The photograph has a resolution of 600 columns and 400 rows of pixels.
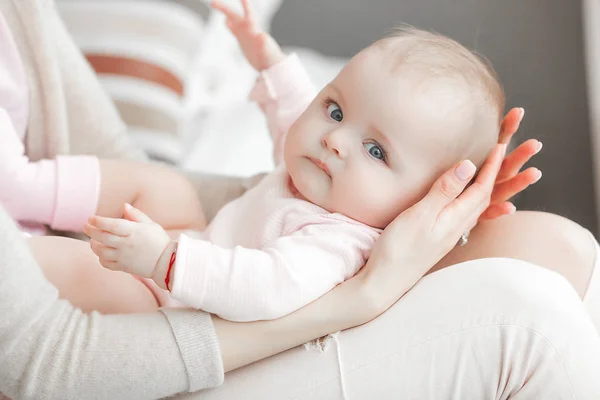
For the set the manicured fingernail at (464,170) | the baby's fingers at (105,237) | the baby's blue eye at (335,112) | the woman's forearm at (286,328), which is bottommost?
the woman's forearm at (286,328)

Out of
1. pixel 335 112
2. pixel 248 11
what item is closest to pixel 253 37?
pixel 248 11

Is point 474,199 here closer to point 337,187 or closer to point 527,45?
point 337,187

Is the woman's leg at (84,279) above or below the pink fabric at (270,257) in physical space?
below

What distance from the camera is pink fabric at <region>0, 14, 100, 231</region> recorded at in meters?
0.93

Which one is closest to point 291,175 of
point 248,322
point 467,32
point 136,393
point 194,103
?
point 248,322

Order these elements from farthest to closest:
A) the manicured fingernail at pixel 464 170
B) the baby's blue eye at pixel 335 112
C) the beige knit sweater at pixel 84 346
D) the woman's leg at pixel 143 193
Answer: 1. the woman's leg at pixel 143 193
2. the baby's blue eye at pixel 335 112
3. the manicured fingernail at pixel 464 170
4. the beige knit sweater at pixel 84 346

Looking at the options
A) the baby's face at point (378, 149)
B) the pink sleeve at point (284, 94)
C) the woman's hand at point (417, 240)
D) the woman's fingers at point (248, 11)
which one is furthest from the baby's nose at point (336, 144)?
the woman's fingers at point (248, 11)

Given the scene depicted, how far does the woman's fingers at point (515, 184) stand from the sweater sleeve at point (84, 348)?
0.42m

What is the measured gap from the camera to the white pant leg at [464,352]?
2.34ft

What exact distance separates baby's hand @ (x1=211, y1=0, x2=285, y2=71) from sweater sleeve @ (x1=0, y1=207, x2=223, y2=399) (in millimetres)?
479

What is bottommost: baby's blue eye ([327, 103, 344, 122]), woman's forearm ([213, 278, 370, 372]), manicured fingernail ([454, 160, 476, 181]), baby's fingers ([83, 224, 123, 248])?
woman's forearm ([213, 278, 370, 372])

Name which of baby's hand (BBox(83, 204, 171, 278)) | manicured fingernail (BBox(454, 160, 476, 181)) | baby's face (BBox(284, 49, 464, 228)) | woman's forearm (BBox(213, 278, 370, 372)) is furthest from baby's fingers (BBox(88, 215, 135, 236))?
manicured fingernail (BBox(454, 160, 476, 181))

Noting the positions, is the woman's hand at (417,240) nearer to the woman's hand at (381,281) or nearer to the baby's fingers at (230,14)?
the woman's hand at (381,281)

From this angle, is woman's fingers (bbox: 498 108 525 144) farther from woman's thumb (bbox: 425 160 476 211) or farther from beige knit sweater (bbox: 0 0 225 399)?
beige knit sweater (bbox: 0 0 225 399)
